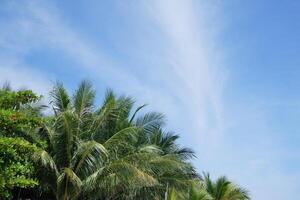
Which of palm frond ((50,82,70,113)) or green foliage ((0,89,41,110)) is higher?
palm frond ((50,82,70,113))

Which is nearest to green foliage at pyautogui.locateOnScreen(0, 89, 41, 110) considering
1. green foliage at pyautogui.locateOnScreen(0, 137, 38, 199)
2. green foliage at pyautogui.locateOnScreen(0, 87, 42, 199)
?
green foliage at pyautogui.locateOnScreen(0, 87, 42, 199)

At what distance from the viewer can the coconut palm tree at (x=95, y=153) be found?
16.9 meters

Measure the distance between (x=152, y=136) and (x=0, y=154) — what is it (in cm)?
1207

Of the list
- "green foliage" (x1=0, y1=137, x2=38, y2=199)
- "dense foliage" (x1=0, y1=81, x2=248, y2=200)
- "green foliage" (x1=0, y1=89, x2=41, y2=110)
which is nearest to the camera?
"green foliage" (x1=0, y1=137, x2=38, y2=199)

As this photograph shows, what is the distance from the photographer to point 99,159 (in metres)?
17.4

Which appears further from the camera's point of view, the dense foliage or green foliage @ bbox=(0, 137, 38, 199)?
the dense foliage

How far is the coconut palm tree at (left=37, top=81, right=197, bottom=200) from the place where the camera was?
55.5 feet

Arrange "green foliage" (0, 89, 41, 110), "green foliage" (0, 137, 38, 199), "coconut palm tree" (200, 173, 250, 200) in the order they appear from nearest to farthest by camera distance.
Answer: "green foliage" (0, 137, 38, 199) → "green foliage" (0, 89, 41, 110) → "coconut palm tree" (200, 173, 250, 200)

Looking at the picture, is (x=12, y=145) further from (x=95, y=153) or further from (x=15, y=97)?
(x=95, y=153)

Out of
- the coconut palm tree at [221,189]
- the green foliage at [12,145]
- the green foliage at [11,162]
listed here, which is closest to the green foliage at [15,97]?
the green foliage at [12,145]

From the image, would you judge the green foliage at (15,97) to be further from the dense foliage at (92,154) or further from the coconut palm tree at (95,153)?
the coconut palm tree at (95,153)

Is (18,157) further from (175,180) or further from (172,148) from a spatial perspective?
(172,148)

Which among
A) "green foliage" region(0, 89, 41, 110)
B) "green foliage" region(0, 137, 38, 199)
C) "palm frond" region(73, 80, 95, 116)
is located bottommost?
"green foliage" region(0, 137, 38, 199)

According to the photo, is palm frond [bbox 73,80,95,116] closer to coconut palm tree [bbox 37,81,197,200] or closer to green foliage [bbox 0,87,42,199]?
coconut palm tree [bbox 37,81,197,200]
